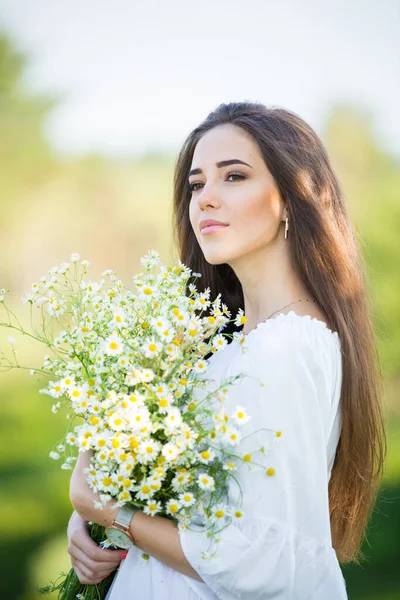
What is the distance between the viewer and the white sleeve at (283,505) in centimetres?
168

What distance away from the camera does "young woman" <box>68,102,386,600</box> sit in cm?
171

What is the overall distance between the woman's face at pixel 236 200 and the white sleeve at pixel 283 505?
1.53 ft

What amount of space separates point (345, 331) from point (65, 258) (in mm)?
9412

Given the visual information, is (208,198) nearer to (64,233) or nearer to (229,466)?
(229,466)

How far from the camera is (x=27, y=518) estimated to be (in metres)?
8.45

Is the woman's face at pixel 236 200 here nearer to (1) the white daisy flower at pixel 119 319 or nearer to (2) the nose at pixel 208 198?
(2) the nose at pixel 208 198

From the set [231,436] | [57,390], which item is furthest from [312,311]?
[57,390]

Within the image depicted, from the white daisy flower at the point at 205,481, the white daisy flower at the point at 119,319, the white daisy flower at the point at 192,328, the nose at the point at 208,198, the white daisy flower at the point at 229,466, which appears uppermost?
the nose at the point at 208,198

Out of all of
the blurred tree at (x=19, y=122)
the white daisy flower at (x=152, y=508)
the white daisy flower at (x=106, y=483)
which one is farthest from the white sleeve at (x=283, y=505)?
the blurred tree at (x=19, y=122)

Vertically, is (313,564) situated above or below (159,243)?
below

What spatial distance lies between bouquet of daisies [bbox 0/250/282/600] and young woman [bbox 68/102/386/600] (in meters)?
0.09

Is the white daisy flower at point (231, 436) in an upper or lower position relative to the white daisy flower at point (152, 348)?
lower

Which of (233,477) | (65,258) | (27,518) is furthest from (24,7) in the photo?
(233,477)

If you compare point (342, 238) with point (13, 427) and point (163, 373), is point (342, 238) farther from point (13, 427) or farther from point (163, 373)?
point (13, 427)
